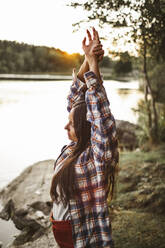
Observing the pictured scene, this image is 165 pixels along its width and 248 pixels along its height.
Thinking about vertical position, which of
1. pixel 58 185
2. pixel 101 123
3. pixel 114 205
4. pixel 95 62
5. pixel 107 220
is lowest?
pixel 114 205

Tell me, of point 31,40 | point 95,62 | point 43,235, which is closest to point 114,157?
point 95,62

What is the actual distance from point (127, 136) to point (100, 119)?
7.33 meters

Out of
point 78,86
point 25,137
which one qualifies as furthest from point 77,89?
point 25,137

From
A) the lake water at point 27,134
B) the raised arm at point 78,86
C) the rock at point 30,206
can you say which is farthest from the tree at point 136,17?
the lake water at point 27,134

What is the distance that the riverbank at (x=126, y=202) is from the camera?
9.57 ft

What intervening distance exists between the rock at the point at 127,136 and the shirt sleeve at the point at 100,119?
6.93 metres

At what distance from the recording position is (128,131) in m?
8.65

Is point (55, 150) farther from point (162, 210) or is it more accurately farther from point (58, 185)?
point (58, 185)

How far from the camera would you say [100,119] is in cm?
137

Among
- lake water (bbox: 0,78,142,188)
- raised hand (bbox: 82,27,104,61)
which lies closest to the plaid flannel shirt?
raised hand (bbox: 82,27,104,61)

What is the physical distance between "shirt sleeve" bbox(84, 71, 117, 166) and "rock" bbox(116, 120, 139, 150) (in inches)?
273

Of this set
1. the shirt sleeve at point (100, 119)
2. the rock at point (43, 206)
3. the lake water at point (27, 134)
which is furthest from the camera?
the lake water at point (27, 134)

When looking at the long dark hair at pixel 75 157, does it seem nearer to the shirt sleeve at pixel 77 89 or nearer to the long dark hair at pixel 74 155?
the long dark hair at pixel 74 155

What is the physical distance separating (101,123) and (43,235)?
2.69 meters
